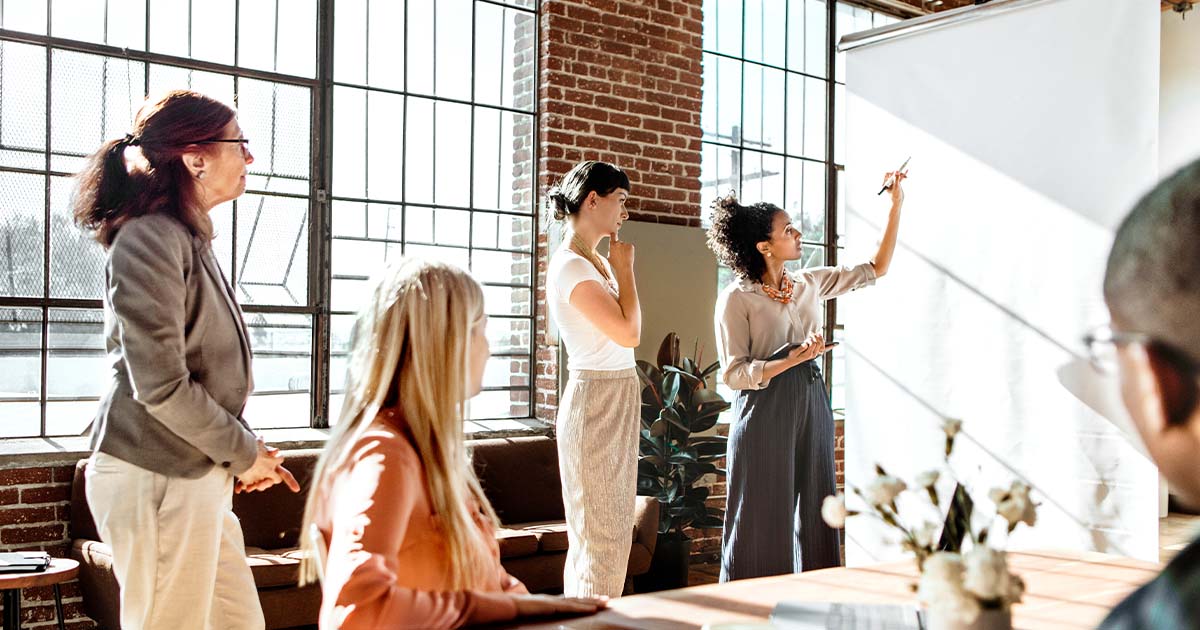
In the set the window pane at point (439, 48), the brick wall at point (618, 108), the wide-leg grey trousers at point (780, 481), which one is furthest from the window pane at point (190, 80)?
the wide-leg grey trousers at point (780, 481)

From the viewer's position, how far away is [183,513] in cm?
231

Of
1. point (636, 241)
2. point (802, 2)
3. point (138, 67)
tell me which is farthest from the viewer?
point (802, 2)

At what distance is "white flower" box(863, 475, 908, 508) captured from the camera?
1575mm

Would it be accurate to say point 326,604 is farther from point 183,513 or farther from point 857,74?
point 857,74

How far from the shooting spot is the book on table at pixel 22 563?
3231 mm

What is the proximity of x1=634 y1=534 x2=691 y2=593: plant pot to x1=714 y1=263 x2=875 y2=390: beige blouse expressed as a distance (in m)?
1.56

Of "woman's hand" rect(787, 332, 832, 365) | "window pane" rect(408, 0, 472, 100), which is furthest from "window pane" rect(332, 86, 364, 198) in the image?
"woman's hand" rect(787, 332, 832, 365)

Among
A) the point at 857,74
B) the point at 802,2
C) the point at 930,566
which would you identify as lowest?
the point at 930,566

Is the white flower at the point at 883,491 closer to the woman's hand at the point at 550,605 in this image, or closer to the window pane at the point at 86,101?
the woman's hand at the point at 550,605

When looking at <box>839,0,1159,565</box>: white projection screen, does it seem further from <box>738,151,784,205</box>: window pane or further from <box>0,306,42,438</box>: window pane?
<box>0,306,42,438</box>: window pane

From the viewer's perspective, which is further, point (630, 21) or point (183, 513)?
point (630, 21)

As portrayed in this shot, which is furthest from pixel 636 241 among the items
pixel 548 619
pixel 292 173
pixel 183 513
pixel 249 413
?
pixel 548 619

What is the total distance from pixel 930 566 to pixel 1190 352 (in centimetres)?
108

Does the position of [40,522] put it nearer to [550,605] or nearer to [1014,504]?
[550,605]
